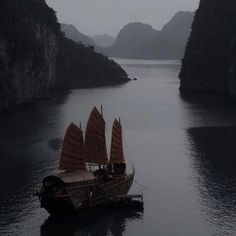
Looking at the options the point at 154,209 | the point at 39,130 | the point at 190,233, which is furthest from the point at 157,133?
the point at 190,233

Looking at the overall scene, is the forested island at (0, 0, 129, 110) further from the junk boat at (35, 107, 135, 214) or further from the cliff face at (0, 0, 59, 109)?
the junk boat at (35, 107, 135, 214)

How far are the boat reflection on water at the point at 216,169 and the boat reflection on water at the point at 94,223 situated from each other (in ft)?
30.4

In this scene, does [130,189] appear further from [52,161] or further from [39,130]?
[39,130]

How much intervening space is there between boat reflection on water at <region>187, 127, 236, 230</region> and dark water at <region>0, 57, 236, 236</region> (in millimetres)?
110

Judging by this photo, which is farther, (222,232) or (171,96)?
(171,96)

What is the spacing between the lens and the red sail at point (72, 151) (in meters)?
72.2

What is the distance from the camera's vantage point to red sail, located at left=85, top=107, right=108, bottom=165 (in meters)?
74.8

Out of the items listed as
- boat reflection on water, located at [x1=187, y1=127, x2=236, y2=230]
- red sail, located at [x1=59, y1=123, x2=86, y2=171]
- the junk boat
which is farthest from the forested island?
red sail, located at [x1=59, y1=123, x2=86, y2=171]

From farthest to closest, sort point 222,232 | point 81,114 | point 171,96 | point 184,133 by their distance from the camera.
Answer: point 171,96, point 81,114, point 184,133, point 222,232

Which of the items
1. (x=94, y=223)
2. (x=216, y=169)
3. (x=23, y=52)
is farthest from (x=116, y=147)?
(x=23, y=52)

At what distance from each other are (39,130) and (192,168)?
41.2 m

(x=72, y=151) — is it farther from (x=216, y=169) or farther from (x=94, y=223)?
(x=216, y=169)

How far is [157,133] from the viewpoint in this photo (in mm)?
118500

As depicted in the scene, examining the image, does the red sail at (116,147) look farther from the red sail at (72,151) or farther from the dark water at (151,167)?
the dark water at (151,167)
